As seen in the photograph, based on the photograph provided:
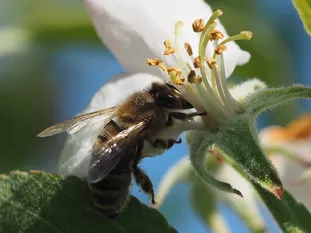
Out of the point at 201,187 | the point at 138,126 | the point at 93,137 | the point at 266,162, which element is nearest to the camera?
the point at 266,162

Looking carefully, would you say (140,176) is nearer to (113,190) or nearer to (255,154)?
→ (113,190)

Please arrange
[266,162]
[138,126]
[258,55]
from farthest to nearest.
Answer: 1. [258,55]
2. [138,126]
3. [266,162]

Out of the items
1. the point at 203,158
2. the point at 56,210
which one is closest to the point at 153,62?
the point at 203,158

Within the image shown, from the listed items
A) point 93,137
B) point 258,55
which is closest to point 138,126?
point 93,137

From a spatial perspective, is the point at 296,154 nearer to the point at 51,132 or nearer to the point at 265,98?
the point at 265,98

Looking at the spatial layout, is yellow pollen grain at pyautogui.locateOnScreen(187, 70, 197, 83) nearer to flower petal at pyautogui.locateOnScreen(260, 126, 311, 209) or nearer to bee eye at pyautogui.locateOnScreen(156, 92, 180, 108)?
bee eye at pyautogui.locateOnScreen(156, 92, 180, 108)

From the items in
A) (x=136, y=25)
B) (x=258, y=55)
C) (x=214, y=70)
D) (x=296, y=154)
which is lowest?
(x=296, y=154)
